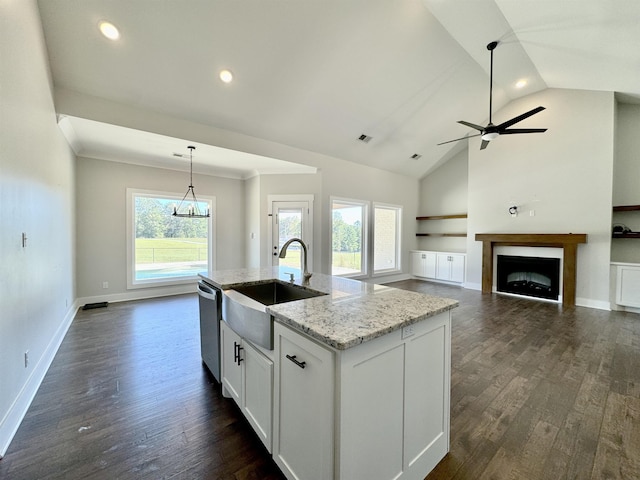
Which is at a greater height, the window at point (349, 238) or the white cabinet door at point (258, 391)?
the window at point (349, 238)

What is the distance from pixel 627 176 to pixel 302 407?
22.4 feet

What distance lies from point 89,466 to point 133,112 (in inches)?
146

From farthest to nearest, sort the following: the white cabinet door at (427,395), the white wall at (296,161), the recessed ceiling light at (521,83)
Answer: the recessed ceiling light at (521,83), the white wall at (296,161), the white cabinet door at (427,395)

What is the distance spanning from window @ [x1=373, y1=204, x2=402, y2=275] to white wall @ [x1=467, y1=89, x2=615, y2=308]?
6.00ft

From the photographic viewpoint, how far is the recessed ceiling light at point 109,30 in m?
2.61

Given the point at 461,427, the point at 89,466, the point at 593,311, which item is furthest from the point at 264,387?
the point at 593,311

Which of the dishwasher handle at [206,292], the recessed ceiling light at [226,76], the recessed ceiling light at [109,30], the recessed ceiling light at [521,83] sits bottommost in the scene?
the dishwasher handle at [206,292]

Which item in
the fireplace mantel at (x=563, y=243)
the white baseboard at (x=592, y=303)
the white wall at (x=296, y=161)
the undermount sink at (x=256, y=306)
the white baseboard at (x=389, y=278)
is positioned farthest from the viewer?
the white baseboard at (x=389, y=278)

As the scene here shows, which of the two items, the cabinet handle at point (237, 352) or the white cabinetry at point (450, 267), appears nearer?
the cabinet handle at point (237, 352)

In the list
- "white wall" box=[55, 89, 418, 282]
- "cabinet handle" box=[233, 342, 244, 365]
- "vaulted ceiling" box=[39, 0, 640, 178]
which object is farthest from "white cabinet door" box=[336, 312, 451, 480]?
"white wall" box=[55, 89, 418, 282]

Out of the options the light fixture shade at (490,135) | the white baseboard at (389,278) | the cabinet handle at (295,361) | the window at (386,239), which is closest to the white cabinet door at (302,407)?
the cabinet handle at (295,361)

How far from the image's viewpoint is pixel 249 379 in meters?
1.66

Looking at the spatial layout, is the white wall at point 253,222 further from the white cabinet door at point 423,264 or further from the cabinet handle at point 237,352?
the white cabinet door at point 423,264

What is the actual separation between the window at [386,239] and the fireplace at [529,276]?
2346mm
